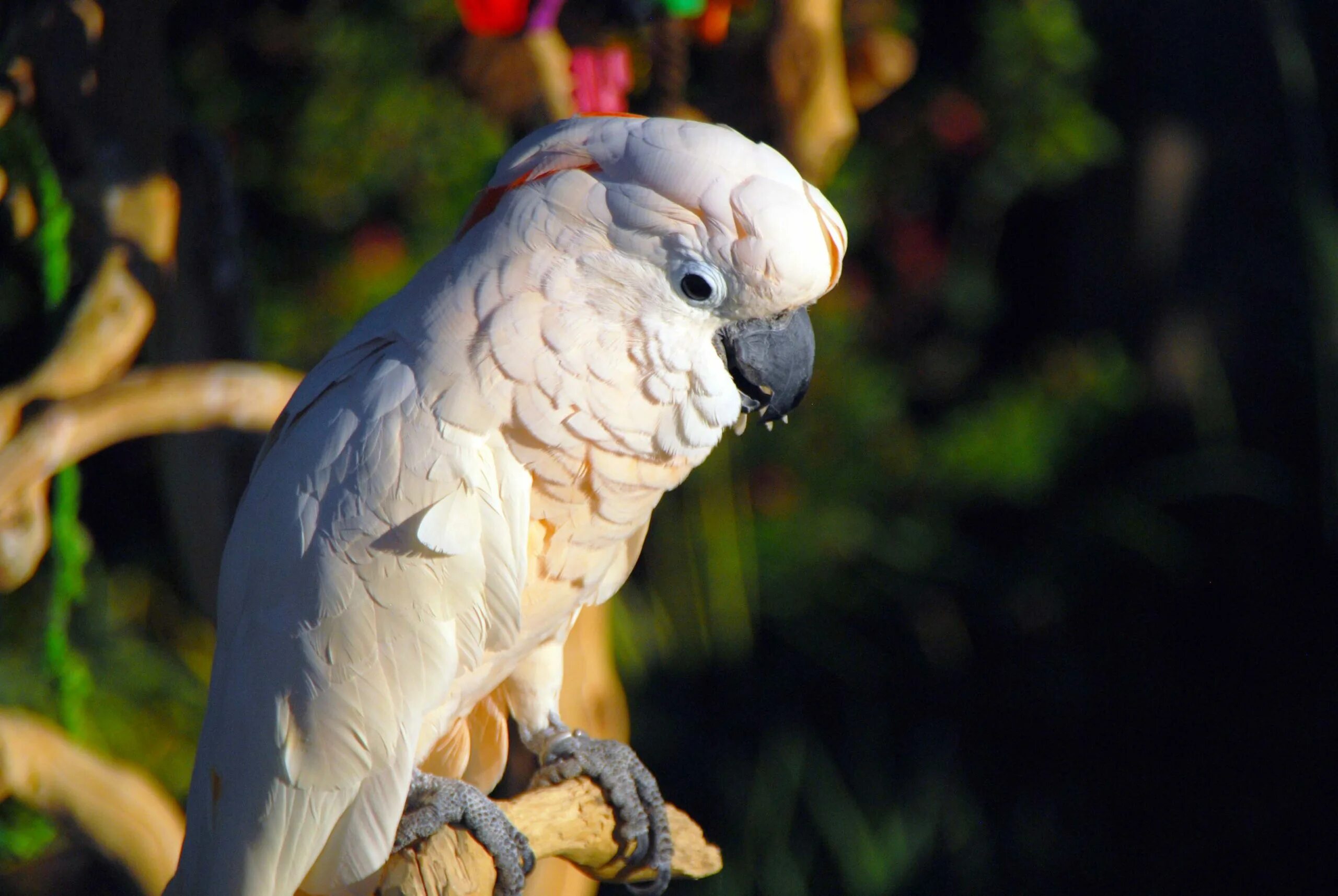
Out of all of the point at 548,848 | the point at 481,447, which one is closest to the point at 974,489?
the point at 548,848

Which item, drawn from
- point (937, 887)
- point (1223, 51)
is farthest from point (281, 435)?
point (1223, 51)

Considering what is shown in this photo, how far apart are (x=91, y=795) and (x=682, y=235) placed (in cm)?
107

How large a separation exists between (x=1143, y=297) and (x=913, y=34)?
2.96 ft

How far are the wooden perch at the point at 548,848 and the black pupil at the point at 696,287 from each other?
57 centimetres

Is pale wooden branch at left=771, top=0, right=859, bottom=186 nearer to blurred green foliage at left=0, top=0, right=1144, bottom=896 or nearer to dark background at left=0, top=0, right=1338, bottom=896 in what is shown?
blurred green foliage at left=0, top=0, right=1144, bottom=896

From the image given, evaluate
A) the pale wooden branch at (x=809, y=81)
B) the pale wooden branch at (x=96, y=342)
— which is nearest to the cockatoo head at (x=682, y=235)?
the pale wooden branch at (x=809, y=81)

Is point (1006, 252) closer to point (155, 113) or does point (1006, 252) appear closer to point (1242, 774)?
point (1242, 774)

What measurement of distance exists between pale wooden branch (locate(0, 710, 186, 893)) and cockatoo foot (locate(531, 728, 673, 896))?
0.54 metres

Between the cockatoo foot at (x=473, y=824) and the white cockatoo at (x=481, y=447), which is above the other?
the white cockatoo at (x=481, y=447)

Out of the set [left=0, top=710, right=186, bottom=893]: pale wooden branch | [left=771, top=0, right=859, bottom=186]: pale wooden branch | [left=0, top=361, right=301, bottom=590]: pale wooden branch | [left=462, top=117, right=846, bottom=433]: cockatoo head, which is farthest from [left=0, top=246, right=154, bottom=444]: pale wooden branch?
[left=771, top=0, right=859, bottom=186]: pale wooden branch

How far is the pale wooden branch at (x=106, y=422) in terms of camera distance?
137cm

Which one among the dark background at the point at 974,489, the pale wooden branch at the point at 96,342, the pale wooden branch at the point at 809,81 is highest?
the pale wooden branch at the point at 809,81

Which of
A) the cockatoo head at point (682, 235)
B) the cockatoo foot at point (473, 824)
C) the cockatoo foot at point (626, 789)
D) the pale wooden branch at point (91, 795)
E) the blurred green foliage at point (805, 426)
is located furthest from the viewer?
the blurred green foliage at point (805, 426)

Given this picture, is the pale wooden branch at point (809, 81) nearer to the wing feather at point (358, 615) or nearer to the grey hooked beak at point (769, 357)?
the grey hooked beak at point (769, 357)
